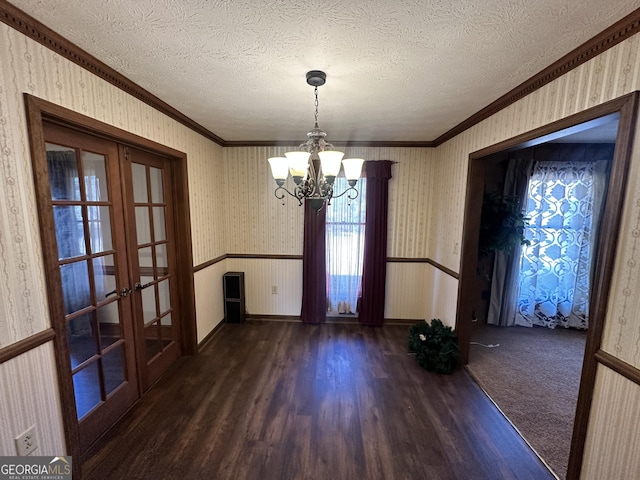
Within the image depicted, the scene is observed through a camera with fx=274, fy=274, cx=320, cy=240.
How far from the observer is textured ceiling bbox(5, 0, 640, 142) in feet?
3.84

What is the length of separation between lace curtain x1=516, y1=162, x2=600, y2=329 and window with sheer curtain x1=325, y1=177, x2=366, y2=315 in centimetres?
216

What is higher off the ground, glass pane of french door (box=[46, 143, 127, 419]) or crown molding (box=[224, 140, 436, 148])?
crown molding (box=[224, 140, 436, 148])

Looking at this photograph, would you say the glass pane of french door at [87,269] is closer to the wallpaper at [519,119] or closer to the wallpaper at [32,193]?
the wallpaper at [32,193]

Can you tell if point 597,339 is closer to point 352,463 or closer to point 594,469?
point 594,469

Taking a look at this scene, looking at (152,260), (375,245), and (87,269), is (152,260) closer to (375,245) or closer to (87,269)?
(87,269)

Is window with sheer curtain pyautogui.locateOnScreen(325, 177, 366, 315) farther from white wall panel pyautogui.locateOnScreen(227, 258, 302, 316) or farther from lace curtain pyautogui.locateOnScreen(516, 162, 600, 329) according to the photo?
lace curtain pyautogui.locateOnScreen(516, 162, 600, 329)

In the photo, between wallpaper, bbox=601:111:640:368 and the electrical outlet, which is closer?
wallpaper, bbox=601:111:640:368

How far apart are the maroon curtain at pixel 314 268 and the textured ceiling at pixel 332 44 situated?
1633 millimetres

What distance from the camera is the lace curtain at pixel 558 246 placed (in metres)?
3.48

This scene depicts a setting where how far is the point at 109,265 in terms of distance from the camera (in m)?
2.00

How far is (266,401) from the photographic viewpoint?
7.64 ft

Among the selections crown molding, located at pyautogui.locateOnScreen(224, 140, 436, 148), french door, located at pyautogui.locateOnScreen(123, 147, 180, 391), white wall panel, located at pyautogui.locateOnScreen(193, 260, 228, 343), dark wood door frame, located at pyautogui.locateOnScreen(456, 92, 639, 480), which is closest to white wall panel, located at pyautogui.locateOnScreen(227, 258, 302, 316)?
white wall panel, located at pyautogui.locateOnScreen(193, 260, 228, 343)

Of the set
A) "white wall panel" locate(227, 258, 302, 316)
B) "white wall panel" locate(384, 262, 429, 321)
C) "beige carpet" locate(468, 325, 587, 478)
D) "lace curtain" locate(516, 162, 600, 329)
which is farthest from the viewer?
"white wall panel" locate(227, 258, 302, 316)

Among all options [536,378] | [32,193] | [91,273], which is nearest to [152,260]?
[91,273]
